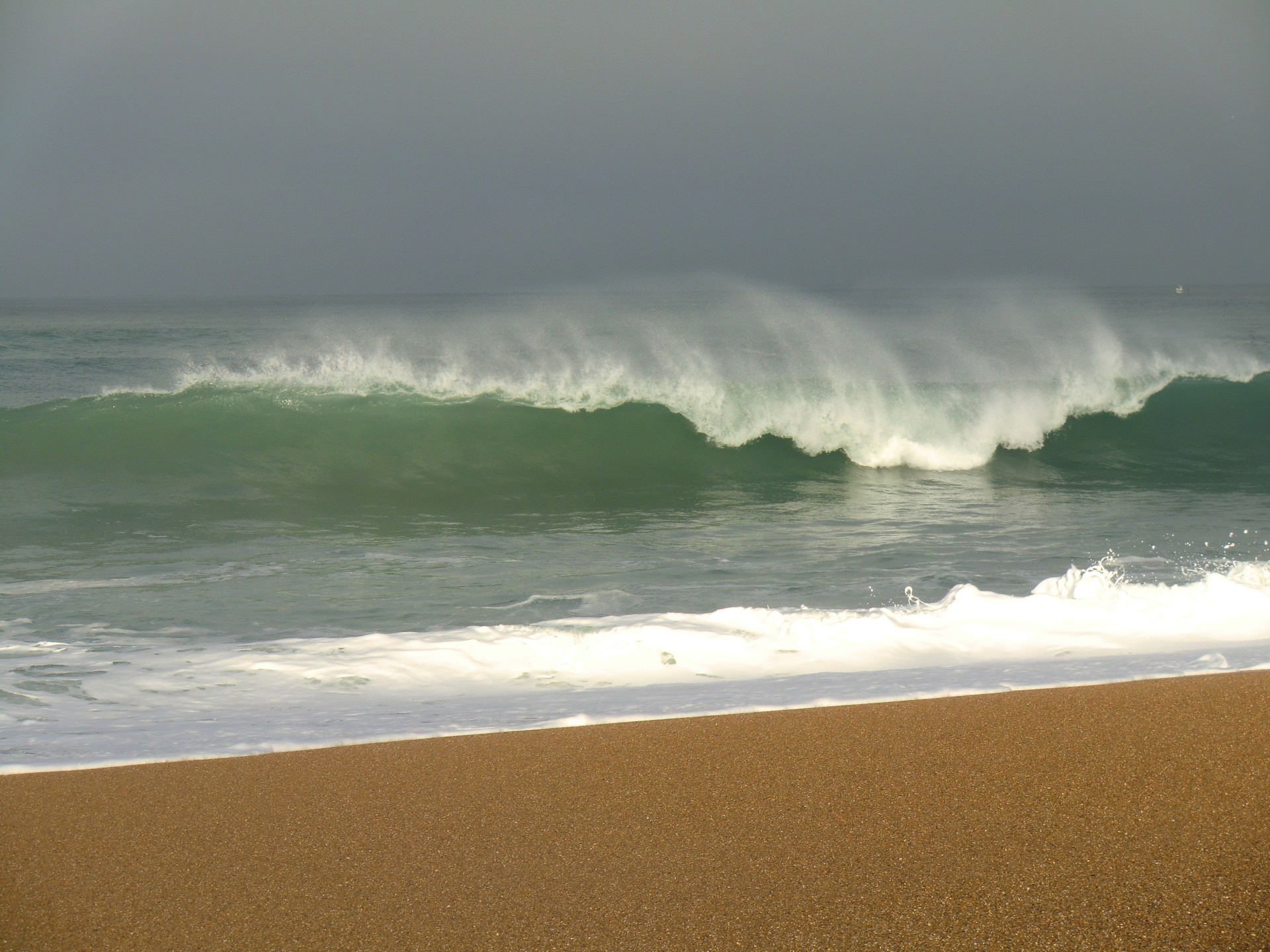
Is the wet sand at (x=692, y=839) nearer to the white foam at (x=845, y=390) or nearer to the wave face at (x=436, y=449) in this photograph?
the wave face at (x=436, y=449)

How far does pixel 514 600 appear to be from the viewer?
5703mm

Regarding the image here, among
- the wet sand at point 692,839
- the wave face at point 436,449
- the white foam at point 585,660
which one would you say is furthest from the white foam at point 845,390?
the wet sand at point 692,839

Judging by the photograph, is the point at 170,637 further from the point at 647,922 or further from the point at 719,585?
the point at 647,922

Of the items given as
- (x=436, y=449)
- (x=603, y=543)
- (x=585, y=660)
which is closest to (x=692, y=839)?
(x=585, y=660)

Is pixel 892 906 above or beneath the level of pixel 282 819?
beneath

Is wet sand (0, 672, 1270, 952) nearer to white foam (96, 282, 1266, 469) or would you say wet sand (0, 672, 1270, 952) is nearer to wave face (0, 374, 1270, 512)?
wave face (0, 374, 1270, 512)

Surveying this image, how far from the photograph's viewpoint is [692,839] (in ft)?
7.98

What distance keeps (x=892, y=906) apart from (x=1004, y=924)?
22 centimetres

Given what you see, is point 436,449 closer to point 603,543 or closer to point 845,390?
point 603,543

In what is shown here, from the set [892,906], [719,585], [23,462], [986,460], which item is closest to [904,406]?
[986,460]

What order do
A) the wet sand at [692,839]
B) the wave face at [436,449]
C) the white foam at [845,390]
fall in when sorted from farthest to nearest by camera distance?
the white foam at [845,390], the wave face at [436,449], the wet sand at [692,839]

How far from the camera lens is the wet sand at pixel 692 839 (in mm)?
2051

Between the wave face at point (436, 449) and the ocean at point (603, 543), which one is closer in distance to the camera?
the ocean at point (603, 543)

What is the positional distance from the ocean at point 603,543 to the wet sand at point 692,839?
373 mm
